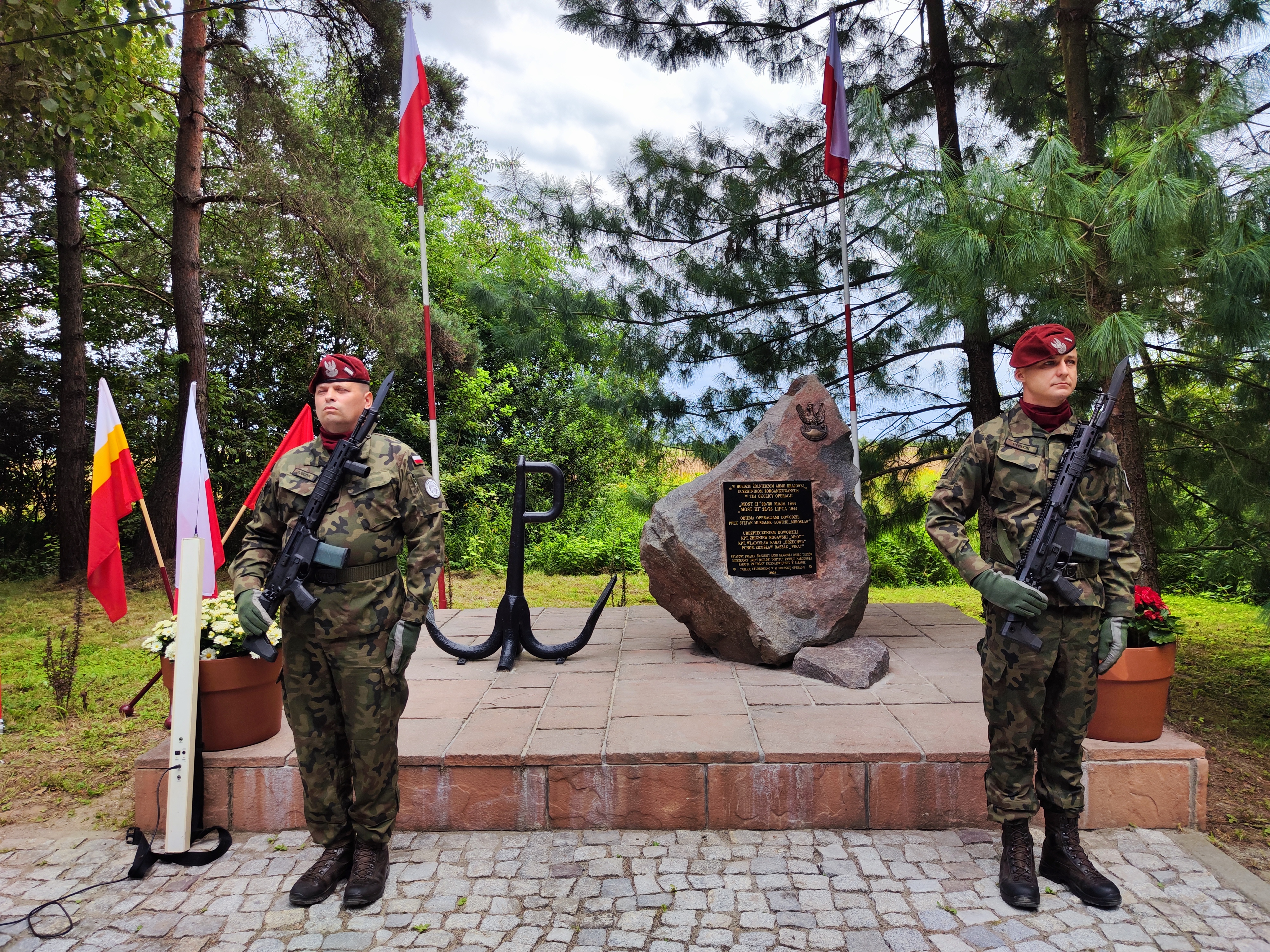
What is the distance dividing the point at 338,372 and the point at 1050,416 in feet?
7.76

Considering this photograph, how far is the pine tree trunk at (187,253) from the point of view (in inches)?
308

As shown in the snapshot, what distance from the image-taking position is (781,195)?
19.6ft

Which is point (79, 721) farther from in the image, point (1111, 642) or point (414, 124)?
point (1111, 642)

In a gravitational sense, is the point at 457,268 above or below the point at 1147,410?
above

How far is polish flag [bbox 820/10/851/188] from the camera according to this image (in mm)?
5254

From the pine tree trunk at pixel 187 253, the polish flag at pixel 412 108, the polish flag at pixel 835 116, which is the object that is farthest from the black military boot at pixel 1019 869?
the pine tree trunk at pixel 187 253

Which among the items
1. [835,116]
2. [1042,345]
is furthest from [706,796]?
[835,116]

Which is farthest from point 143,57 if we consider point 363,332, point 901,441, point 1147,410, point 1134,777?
point 1134,777

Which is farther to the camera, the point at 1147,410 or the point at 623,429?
the point at 623,429

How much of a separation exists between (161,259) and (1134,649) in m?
11.1

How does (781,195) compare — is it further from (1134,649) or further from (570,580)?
(570,580)

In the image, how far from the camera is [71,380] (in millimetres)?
8430

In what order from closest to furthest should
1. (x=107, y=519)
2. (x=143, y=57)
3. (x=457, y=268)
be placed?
(x=107, y=519) → (x=143, y=57) → (x=457, y=268)

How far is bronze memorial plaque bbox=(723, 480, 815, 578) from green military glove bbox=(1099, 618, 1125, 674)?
6.70 feet
